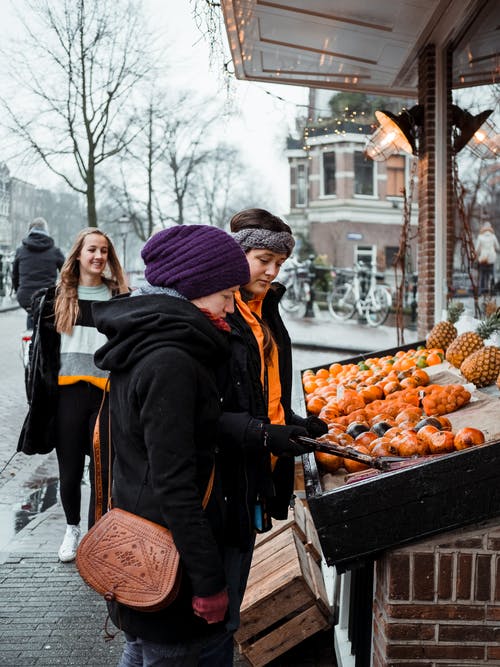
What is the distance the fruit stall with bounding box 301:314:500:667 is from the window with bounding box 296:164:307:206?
1266 inches

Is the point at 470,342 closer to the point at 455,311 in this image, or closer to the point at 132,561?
the point at 455,311

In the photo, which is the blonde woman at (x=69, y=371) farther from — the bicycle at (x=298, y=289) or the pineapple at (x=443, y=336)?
the bicycle at (x=298, y=289)

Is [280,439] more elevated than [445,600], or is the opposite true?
[280,439]

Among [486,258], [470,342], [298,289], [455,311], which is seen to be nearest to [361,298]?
[298,289]

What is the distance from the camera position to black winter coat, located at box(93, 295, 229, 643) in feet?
6.08

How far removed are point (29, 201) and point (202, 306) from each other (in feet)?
119

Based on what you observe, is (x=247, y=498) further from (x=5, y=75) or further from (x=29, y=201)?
(x=29, y=201)

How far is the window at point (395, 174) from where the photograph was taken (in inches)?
1299

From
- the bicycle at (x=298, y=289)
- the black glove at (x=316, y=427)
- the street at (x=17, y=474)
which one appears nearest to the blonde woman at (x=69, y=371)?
the street at (x=17, y=474)

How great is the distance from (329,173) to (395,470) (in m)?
33.5

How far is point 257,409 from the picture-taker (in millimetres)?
2383

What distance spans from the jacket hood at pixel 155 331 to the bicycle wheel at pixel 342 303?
2057cm

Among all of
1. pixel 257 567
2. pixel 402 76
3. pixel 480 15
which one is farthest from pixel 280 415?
pixel 402 76

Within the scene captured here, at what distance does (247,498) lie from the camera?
222 centimetres
